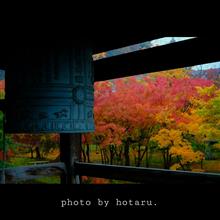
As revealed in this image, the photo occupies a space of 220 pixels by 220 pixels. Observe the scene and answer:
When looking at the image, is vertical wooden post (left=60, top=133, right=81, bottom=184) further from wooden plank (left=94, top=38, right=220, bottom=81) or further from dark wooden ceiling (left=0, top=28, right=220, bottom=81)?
dark wooden ceiling (left=0, top=28, right=220, bottom=81)

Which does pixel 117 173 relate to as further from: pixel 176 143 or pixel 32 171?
pixel 176 143

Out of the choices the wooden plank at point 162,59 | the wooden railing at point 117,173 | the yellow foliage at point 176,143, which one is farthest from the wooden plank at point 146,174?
the yellow foliage at point 176,143

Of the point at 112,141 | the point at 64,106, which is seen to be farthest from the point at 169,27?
the point at 112,141

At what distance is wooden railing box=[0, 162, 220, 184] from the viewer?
295 cm

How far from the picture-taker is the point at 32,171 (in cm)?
412

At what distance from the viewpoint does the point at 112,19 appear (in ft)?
5.84

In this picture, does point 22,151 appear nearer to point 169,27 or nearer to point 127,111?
point 127,111

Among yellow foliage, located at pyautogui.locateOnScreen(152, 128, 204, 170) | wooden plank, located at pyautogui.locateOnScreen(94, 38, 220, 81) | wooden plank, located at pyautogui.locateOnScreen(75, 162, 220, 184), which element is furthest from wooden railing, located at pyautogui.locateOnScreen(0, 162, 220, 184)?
yellow foliage, located at pyautogui.locateOnScreen(152, 128, 204, 170)

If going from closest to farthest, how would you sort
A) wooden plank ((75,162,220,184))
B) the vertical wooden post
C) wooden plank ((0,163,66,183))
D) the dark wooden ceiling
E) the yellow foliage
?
the dark wooden ceiling
wooden plank ((75,162,220,184))
wooden plank ((0,163,66,183))
the vertical wooden post
the yellow foliage

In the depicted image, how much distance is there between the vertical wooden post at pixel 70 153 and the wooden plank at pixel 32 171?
8 centimetres

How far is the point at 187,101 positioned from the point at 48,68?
457 inches

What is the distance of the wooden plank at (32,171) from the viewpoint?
12.9 ft

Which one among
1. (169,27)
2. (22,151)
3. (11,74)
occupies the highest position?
(169,27)

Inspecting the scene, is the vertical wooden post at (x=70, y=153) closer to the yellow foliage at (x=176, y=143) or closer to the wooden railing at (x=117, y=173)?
the wooden railing at (x=117, y=173)
